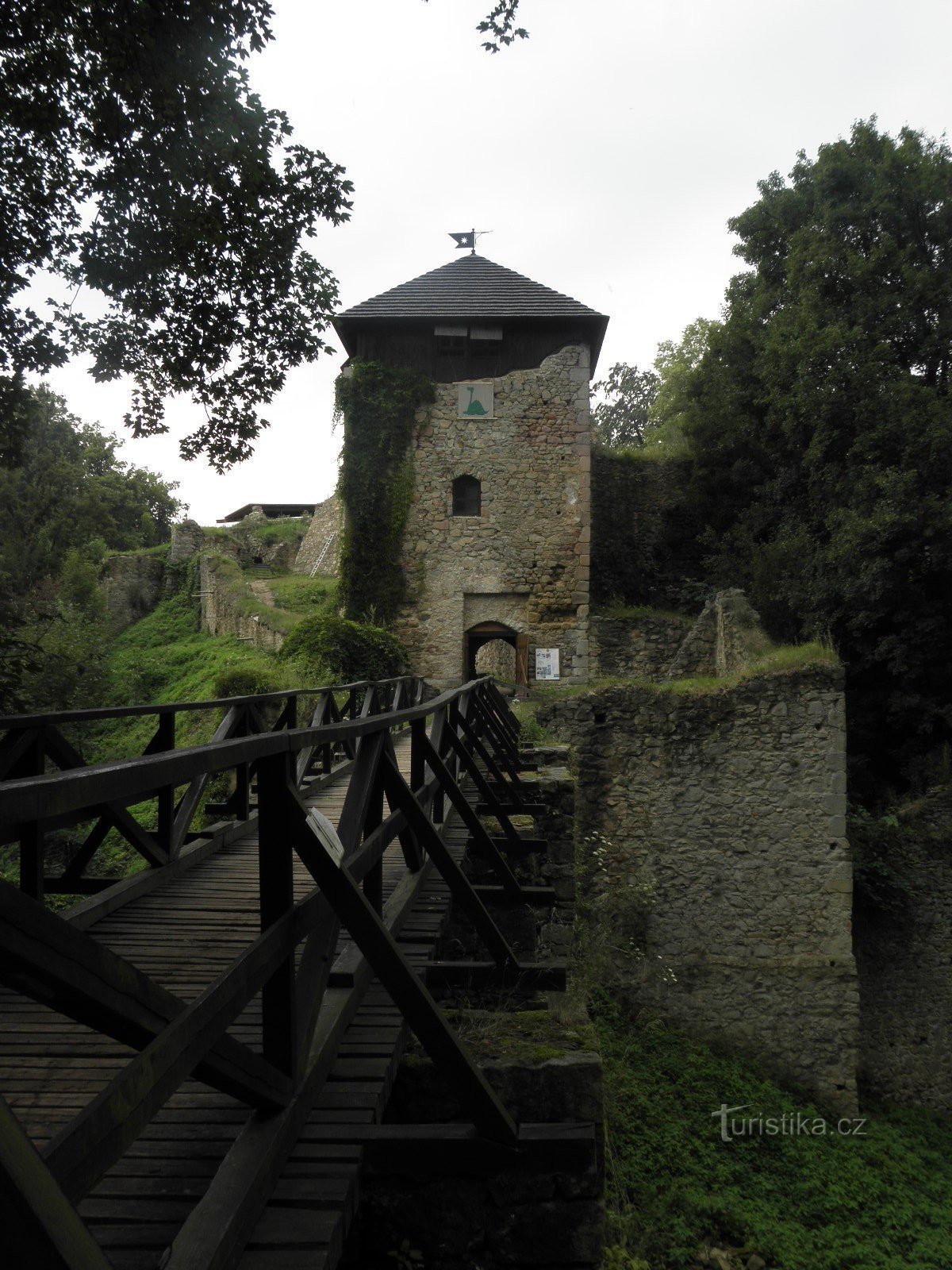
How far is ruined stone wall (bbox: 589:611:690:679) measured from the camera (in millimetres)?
16062

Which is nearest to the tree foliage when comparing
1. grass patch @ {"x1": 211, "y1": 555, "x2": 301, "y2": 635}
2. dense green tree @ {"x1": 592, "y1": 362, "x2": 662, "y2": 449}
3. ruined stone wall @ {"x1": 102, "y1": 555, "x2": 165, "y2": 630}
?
grass patch @ {"x1": 211, "y1": 555, "x2": 301, "y2": 635}

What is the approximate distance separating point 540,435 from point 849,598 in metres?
5.85

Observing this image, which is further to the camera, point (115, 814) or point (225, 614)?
point (225, 614)

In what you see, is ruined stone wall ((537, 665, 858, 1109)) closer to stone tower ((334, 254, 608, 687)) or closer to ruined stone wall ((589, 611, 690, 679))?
ruined stone wall ((589, 611, 690, 679))

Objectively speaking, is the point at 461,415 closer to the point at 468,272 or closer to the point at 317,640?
the point at 468,272

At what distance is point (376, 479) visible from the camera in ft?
53.1

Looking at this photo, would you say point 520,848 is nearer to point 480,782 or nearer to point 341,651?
point 480,782

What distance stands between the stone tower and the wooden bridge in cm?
1235

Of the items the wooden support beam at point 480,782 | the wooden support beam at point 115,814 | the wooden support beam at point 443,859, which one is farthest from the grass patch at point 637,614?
the wooden support beam at point 443,859

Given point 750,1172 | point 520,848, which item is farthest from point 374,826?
point 750,1172

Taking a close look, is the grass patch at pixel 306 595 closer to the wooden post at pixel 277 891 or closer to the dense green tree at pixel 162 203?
the dense green tree at pixel 162 203

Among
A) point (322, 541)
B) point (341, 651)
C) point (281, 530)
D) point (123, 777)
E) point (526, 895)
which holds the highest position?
point (281, 530)

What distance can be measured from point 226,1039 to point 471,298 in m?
16.8

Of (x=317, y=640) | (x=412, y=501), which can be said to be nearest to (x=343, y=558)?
(x=412, y=501)
